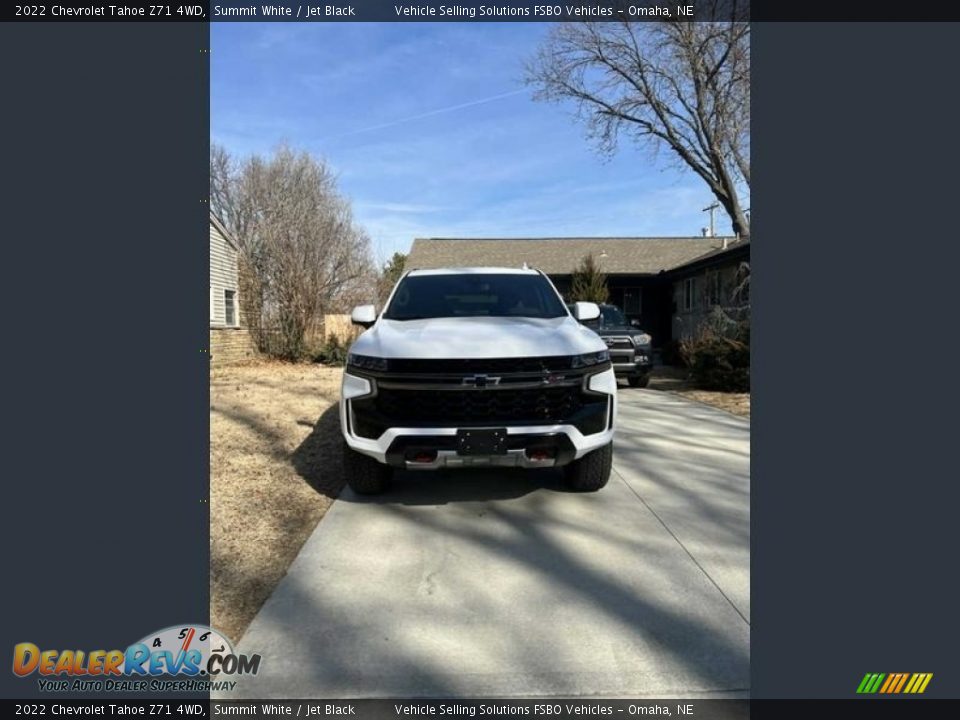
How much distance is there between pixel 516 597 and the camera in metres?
2.87

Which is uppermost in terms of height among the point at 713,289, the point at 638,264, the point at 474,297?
the point at 638,264

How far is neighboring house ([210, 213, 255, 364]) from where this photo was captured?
16.3 metres

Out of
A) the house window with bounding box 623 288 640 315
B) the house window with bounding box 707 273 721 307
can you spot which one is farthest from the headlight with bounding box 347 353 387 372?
the house window with bounding box 623 288 640 315

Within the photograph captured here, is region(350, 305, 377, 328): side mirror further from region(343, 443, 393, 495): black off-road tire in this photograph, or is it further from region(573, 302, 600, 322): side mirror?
region(573, 302, 600, 322): side mirror

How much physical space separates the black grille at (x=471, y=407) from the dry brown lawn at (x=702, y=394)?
5.83 meters

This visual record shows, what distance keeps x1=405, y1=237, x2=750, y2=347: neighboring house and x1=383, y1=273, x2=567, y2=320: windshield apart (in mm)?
12991

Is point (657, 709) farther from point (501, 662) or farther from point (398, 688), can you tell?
point (398, 688)

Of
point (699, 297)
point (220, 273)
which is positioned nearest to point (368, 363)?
point (220, 273)

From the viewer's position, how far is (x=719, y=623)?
2.66 metres

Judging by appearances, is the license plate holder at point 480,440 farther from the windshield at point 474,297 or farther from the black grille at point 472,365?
the windshield at point 474,297

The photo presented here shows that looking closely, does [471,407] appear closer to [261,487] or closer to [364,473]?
[364,473]

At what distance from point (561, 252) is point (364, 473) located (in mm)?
22826

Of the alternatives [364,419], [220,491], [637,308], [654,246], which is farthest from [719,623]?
[654,246]

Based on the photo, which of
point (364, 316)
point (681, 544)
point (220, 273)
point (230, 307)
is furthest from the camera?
point (230, 307)
